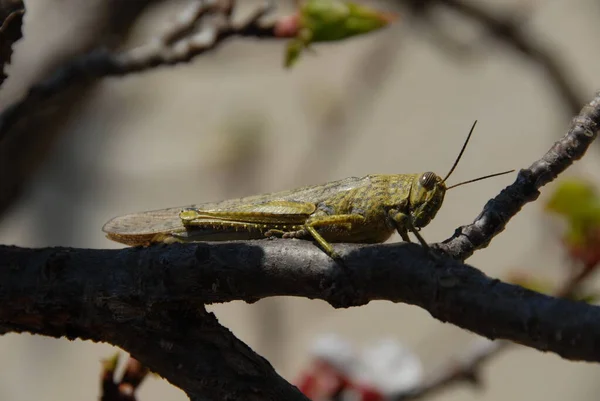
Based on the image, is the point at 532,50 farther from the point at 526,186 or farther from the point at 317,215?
the point at 526,186

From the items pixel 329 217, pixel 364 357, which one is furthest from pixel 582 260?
pixel 329 217

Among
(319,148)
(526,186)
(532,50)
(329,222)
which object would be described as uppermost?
(319,148)

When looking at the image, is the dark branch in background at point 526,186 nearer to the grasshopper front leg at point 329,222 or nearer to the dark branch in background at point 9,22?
the grasshopper front leg at point 329,222

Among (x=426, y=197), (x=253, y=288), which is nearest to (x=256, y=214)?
(x=426, y=197)

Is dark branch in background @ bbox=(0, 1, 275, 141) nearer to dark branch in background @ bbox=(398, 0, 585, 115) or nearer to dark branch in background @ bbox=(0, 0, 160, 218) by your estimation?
dark branch in background @ bbox=(0, 0, 160, 218)

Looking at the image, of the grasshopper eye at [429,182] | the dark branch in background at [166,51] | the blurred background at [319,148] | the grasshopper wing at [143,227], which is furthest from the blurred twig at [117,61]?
the blurred background at [319,148]

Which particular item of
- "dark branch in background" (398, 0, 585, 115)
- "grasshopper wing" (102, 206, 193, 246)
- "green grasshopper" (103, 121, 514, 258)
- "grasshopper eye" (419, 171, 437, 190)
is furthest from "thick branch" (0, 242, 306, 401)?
"dark branch in background" (398, 0, 585, 115)
